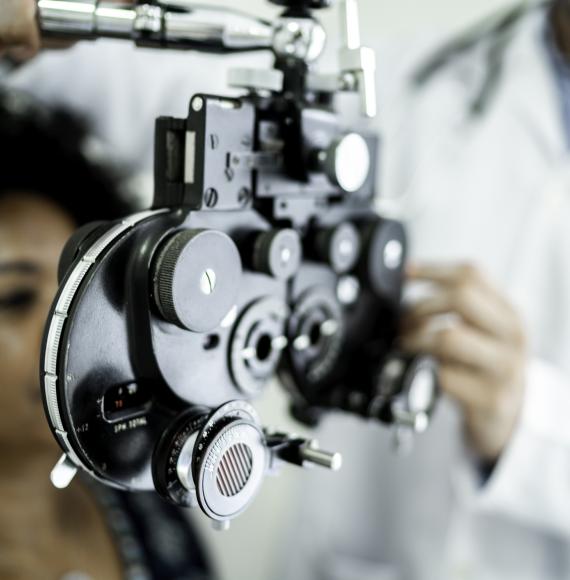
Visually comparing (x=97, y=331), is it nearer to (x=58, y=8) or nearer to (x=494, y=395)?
(x=58, y=8)

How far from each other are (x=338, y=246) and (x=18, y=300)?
0.32 m

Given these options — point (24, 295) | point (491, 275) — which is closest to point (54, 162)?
point (24, 295)

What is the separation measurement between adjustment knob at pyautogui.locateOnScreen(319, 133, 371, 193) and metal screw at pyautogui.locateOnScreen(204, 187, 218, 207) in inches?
2.4

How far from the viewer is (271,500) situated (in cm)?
102

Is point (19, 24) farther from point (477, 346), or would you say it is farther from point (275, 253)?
point (477, 346)

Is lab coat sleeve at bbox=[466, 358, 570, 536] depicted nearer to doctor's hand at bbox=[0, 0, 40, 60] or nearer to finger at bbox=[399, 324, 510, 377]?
finger at bbox=[399, 324, 510, 377]

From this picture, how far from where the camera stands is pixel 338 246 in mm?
393


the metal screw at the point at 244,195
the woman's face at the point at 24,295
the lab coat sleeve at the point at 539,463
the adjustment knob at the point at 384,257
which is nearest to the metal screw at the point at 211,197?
the metal screw at the point at 244,195

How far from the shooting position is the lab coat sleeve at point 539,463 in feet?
2.06

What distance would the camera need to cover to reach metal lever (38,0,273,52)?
11.5 inches

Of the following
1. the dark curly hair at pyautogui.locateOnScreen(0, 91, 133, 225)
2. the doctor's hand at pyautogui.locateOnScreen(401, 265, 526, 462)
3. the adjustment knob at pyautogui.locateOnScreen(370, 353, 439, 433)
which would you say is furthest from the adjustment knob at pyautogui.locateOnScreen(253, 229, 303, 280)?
the dark curly hair at pyautogui.locateOnScreen(0, 91, 133, 225)

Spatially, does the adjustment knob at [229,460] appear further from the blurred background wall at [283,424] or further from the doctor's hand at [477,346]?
the blurred background wall at [283,424]

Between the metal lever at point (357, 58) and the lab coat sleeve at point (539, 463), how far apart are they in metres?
0.38

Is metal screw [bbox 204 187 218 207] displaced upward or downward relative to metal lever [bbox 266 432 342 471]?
upward
